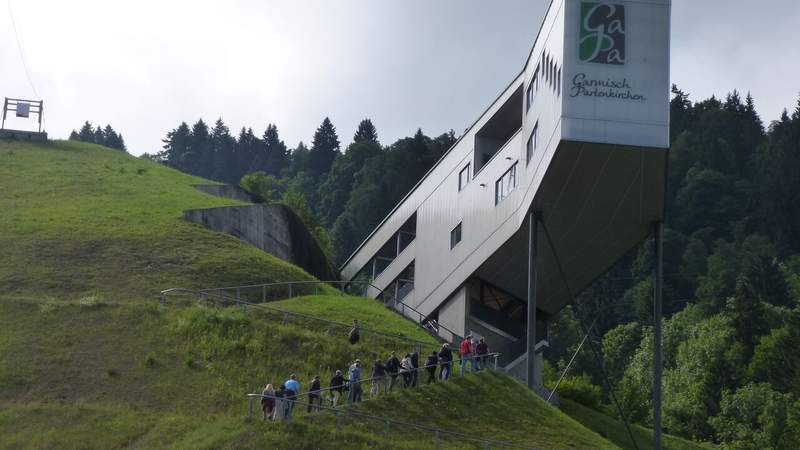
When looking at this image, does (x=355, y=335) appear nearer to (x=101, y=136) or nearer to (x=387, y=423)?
(x=387, y=423)

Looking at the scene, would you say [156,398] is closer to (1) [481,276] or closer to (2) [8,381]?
(2) [8,381]

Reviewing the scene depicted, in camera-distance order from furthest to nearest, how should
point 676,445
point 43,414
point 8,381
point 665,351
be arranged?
point 665,351
point 676,445
point 8,381
point 43,414

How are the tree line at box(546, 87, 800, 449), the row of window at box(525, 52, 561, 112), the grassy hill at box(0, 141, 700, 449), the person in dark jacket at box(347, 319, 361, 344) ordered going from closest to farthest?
the grassy hill at box(0, 141, 700, 449), the person in dark jacket at box(347, 319, 361, 344), the row of window at box(525, 52, 561, 112), the tree line at box(546, 87, 800, 449)

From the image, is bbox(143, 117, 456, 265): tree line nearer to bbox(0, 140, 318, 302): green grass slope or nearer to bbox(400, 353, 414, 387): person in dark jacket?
A: bbox(0, 140, 318, 302): green grass slope

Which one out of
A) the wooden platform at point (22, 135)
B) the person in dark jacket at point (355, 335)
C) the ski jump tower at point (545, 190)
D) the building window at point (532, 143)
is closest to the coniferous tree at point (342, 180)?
the wooden platform at point (22, 135)

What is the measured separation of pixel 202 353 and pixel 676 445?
18.7 m

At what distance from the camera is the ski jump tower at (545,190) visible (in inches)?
1414

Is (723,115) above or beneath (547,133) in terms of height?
above

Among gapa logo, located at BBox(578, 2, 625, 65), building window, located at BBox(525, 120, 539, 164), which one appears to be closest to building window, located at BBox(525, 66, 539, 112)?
building window, located at BBox(525, 120, 539, 164)

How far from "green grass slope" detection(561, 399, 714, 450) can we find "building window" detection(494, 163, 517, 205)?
26.3 feet

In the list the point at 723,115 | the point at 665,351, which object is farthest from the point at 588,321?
the point at 723,115

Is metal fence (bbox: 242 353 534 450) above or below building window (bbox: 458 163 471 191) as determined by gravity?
below

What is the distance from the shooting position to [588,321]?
357 feet

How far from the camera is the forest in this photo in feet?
228
